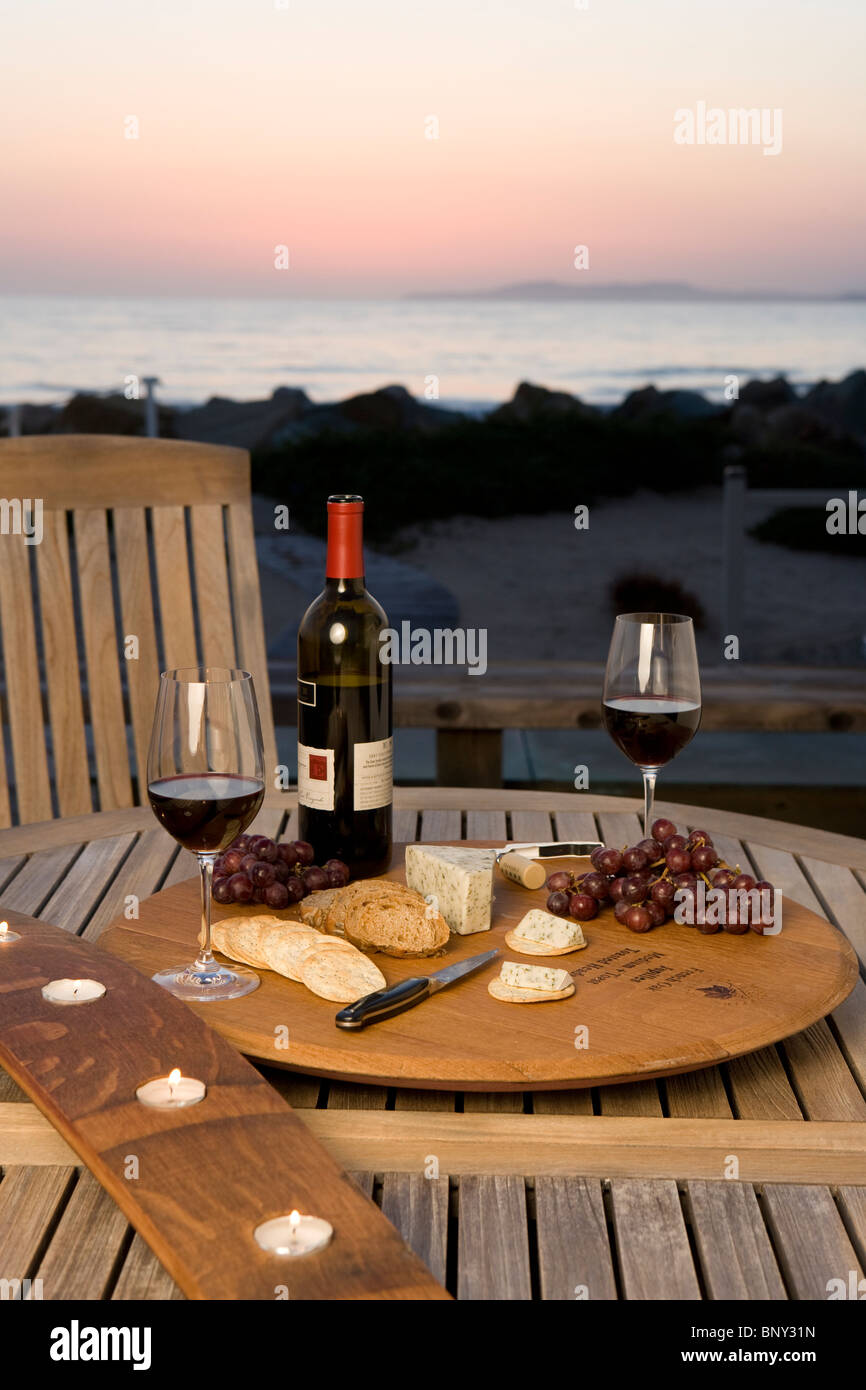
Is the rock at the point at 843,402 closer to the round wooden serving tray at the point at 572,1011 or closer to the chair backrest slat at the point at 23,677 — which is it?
the chair backrest slat at the point at 23,677

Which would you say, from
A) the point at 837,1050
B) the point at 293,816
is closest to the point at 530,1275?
the point at 837,1050

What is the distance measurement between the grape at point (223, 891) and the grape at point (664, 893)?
39cm

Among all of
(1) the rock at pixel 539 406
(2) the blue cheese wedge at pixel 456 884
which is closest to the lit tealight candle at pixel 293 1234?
(2) the blue cheese wedge at pixel 456 884

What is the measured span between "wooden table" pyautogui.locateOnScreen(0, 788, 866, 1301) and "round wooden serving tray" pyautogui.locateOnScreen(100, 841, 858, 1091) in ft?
0.11

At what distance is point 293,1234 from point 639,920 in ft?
1.82

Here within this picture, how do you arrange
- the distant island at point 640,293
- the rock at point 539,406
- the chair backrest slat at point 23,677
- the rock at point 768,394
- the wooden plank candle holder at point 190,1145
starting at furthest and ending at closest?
the rock at point 768,394, the rock at point 539,406, the distant island at point 640,293, the chair backrest slat at point 23,677, the wooden plank candle holder at point 190,1145

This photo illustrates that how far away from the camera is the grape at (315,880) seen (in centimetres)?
121

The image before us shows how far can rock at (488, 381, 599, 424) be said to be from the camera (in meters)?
15.8

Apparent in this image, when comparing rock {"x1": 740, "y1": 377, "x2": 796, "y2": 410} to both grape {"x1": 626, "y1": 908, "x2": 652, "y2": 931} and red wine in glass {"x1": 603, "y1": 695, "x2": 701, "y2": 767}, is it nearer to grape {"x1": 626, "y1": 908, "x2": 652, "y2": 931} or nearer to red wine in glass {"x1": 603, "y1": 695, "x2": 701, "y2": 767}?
red wine in glass {"x1": 603, "y1": 695, "x2": 701, "y2": 767}

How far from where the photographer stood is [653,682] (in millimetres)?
1244

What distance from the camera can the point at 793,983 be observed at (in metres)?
1.06

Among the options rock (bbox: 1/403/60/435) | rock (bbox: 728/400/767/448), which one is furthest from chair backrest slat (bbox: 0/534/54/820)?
rock (bbox: 728/400/767/448)

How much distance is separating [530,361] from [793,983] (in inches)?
603

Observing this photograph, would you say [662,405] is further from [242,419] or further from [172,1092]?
[172,1092]
